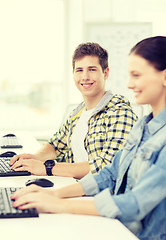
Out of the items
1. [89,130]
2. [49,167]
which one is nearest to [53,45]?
[89,130]

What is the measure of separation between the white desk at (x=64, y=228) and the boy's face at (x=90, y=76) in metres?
1.07

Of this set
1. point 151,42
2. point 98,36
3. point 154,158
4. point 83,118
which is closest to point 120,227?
point 154,158

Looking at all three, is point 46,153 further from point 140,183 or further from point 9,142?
point 140,183

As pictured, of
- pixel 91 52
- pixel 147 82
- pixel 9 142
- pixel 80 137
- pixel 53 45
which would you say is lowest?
pixel 9 142

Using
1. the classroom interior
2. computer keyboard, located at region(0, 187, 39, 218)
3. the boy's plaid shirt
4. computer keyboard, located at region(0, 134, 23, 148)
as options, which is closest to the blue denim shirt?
computer keyboard, located at region(0, 187, 39, 218)

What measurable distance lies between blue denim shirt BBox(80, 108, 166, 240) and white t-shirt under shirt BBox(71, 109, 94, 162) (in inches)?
27.7

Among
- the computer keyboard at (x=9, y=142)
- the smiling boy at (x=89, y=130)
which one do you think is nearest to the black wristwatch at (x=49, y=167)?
the smiling boy at (x=89, y=130)

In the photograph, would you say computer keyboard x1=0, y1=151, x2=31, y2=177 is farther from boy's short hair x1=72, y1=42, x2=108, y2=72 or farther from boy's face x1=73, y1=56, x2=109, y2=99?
boy's short hair x1=72, y1=42, x2=108, y2=72

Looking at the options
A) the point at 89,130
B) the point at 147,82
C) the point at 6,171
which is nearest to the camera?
the point at 147,82

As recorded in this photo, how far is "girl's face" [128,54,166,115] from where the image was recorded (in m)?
1.15

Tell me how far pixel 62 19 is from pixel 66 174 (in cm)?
280

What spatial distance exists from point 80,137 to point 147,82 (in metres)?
1.01

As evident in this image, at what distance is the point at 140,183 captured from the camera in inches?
41.4

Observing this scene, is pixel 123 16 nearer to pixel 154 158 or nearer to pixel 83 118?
pixel 83 118
